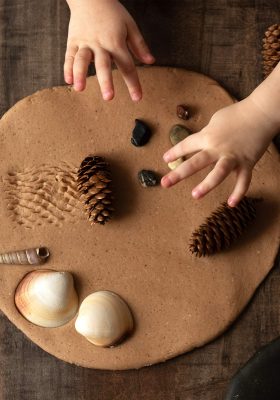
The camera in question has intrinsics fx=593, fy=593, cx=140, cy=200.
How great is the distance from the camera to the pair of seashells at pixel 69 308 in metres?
0.76

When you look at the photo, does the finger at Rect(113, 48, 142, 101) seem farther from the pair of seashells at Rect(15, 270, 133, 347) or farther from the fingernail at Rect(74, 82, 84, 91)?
the pair of seashells at Rect(15, 270, 133, 347)

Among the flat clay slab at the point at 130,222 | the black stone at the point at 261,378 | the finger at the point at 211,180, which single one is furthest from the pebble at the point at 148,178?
the black stone at the point at 261,378

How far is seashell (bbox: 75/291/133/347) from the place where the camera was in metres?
0.76

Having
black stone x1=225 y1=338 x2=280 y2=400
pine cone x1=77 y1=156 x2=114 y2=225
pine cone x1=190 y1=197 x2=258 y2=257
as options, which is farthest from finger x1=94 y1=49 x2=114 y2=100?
black stone x1=225 y1=338 x2=280 y2=400

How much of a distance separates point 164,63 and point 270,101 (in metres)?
0.17

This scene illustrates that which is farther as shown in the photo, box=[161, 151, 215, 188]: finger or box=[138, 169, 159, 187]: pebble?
box=[138, 169, 159, 187]: pebble

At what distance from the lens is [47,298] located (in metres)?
0.77

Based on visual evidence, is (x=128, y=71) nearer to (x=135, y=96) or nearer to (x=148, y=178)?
(x=135, y=96)

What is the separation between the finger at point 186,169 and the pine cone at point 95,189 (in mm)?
108

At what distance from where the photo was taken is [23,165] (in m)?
0.81

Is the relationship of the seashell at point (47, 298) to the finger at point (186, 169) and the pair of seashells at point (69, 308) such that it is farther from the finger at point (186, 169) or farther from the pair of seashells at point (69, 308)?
the finger at point (186, 169)

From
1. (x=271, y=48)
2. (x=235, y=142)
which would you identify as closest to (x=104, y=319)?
(x=235, y=142)

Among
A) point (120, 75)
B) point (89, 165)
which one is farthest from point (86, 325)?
point (120, 75)

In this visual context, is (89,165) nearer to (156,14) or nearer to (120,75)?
(120,75)
